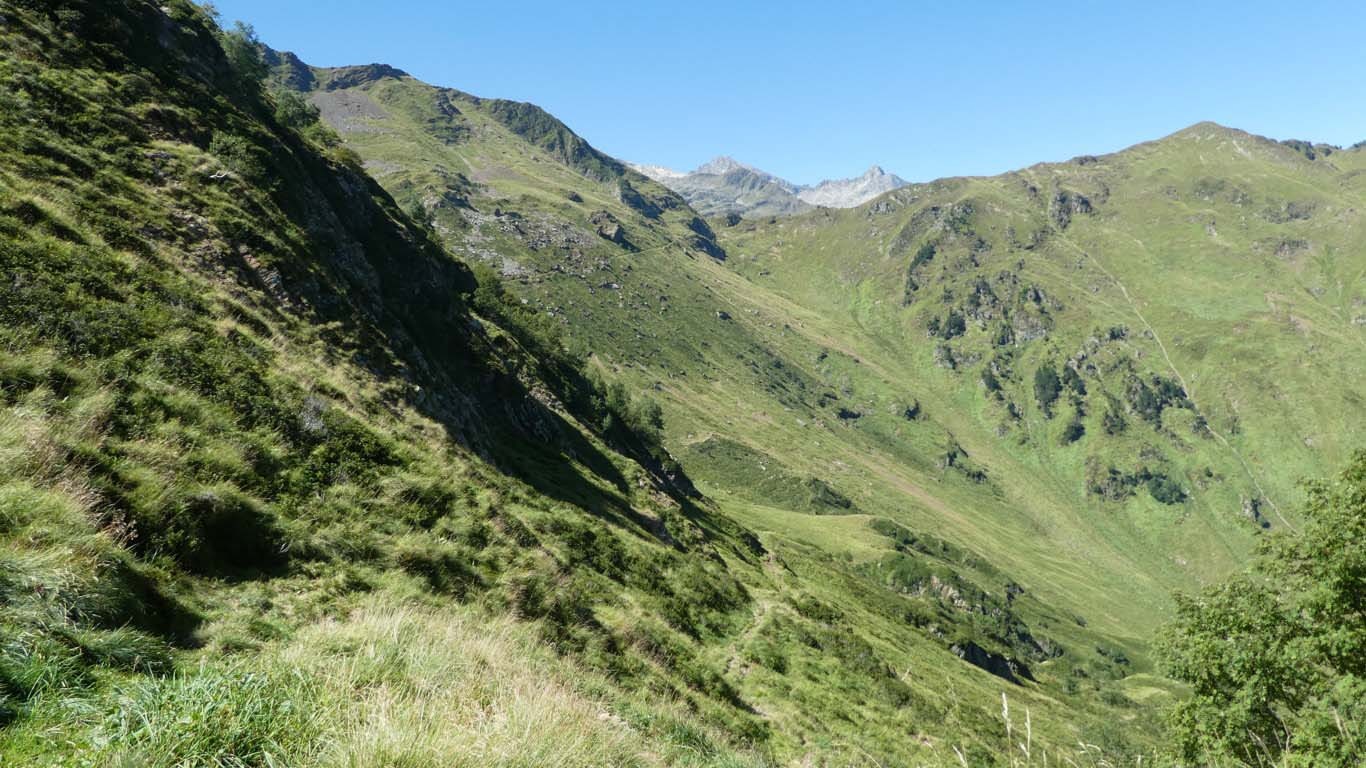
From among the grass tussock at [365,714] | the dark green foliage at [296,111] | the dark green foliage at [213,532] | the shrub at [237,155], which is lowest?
the dark green foliage at [213,532]

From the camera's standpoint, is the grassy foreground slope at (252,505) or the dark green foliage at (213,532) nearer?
the grassy foreground slope at (252,505)

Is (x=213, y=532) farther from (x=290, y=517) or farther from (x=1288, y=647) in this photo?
(x=1288, y=647)

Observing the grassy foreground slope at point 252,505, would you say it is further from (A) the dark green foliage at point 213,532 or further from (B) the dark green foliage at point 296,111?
(B) the dark green foliage at point 296,111

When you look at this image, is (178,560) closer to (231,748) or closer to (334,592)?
(334,592)

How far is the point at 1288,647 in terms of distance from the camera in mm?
20281

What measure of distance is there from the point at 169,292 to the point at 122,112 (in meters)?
18.9

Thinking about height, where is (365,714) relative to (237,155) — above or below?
below

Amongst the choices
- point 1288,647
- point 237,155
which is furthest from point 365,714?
point 237,155

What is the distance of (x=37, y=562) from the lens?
22.5 feet

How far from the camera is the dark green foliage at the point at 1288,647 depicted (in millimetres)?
19141

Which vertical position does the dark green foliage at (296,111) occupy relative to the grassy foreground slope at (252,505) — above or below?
above

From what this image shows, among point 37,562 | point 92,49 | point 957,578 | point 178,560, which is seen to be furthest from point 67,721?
point 957,578

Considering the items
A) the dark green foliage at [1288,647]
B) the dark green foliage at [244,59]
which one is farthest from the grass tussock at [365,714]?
the dark green foliage at [244,59]

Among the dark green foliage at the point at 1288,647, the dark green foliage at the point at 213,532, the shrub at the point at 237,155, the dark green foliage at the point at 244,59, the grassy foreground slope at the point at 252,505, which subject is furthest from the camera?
the dark green foliage at the point at 244,59
